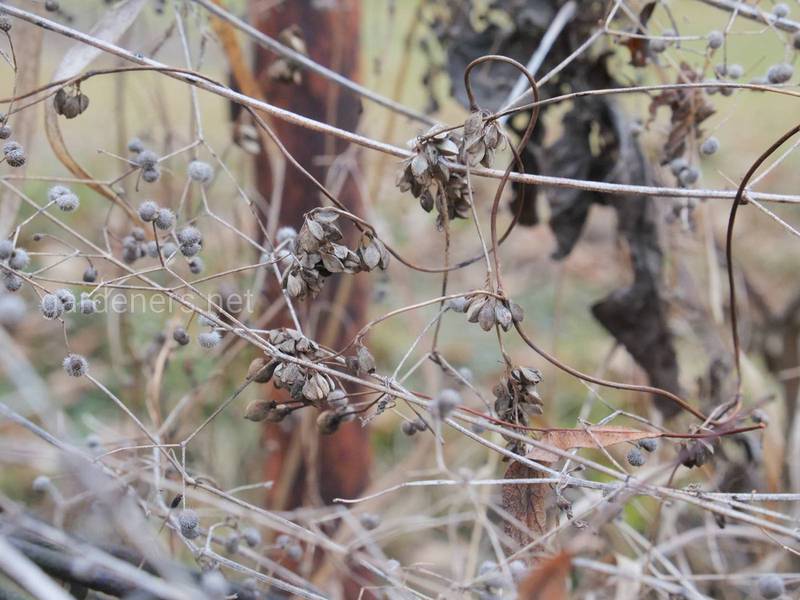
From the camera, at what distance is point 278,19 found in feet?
3.56

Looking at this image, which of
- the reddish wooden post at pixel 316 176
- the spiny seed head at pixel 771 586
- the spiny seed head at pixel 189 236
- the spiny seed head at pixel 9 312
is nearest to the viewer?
the spiny seed head at pixel 9 312

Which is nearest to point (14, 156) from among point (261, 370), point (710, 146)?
point (261, 370)

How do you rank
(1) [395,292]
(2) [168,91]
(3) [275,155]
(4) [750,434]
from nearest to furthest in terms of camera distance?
(4) [750,434], (3) [275,155], (1) [395,292], (2) [168,91]

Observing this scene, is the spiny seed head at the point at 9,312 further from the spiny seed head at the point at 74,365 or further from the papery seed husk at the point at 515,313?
the papery seed husk at the point at 515,313

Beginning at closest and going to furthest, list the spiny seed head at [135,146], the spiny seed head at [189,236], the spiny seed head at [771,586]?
the spiny seed head at [771,586], the spiny seed head at [189,236], the spiny seed head at [135,146]

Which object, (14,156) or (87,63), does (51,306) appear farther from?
(87,63)

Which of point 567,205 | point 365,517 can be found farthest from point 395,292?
point 365,517

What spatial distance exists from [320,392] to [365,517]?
19cm

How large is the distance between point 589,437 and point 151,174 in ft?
1.24

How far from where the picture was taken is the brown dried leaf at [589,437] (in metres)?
0.56

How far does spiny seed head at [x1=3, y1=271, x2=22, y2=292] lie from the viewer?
0.54 meters

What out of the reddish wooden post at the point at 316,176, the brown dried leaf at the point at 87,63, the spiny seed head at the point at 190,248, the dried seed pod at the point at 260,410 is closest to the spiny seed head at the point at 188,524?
the dried seed pod at the point at 260,410

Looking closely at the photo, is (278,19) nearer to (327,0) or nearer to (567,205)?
(327,0)

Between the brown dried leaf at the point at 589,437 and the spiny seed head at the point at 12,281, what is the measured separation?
37 cm
